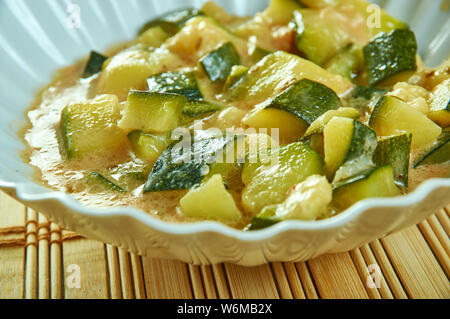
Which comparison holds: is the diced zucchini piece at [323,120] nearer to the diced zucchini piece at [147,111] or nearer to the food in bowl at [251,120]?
the food in bowl at [251,120]

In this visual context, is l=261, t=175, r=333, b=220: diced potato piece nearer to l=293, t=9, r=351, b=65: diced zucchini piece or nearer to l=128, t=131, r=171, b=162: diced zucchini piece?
l=128, t=131, r=171, b=162: diced zucchini piece

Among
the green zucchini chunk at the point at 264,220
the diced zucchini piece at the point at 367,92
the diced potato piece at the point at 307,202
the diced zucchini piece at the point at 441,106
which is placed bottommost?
the diced zucchini piece at the point at 367,92

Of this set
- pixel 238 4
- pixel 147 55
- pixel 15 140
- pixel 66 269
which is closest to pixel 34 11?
pixel 147 55

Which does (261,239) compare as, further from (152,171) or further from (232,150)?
(152,171)

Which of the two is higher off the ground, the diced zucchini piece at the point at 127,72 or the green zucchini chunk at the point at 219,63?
the diced zucchini piece at the point at 127,72

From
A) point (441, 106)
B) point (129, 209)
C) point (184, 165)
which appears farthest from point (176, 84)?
point (441, 106)

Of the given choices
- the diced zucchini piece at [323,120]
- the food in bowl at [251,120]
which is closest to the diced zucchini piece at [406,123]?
the food in bowl at [251,120]

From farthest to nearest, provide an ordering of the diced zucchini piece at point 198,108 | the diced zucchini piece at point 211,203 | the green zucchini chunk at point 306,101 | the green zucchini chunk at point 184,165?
the diced zucchini piece at point 198,108, the green zucchini chunk at point 306,101, the green zucchini chunk at point 184,165, the diced zucchini piece at point 211,203

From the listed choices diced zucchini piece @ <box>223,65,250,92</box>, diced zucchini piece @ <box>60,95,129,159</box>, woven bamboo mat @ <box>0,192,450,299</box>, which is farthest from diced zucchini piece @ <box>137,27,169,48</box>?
woven bamboo mat @ <box>0,192,450,299</box>
